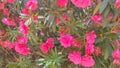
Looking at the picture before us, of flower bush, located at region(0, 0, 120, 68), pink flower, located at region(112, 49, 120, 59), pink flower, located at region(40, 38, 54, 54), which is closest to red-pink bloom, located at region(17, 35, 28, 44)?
flower bush, located at region(0, 0, 120, 68)

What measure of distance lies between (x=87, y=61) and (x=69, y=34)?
20 cm

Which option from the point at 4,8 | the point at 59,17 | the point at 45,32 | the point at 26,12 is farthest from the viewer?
the point at 4,8

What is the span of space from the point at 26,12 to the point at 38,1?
0.36 feet

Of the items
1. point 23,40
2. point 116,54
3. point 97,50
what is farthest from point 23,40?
point 116,54

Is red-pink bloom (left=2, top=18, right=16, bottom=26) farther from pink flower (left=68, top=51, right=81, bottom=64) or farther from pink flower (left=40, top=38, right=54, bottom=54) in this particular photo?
pink flower (left=68, top=51, right=81, bottom=64)

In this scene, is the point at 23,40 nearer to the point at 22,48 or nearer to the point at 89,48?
the point at 22,48

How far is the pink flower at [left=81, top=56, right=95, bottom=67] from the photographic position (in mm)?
1825

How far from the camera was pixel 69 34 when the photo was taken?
73.2 inches

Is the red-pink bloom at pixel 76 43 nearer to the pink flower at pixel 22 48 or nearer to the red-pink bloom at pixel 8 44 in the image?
the pink flower at pixel 22 48

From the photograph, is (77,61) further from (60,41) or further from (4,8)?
(4,8)

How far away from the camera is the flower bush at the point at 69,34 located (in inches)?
70.5

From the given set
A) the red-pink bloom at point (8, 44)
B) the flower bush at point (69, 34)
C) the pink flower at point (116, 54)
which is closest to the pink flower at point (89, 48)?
the flower bush at point (69, 34)

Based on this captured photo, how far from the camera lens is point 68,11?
1.91m

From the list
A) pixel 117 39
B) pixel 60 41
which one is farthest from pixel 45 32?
pixel 117 39
